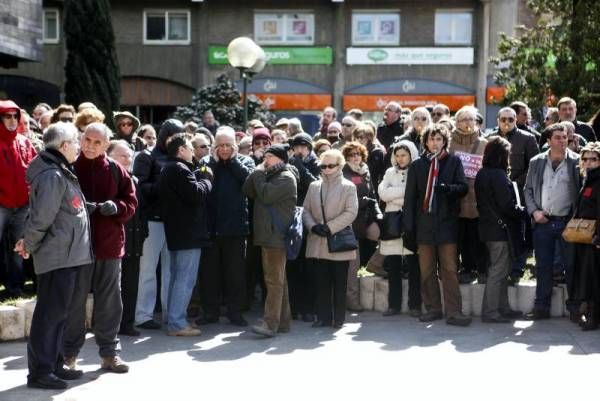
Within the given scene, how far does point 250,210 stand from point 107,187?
2836 millimetres

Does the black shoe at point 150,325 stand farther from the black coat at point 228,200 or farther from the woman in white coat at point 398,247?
the woman in white coat at point 398,247

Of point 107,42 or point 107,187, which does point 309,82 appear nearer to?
point 107,42

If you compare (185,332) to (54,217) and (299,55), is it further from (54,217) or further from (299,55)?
(299,55)

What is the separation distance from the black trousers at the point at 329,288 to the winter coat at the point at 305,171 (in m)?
0.88

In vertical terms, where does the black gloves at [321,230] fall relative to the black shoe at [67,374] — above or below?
above

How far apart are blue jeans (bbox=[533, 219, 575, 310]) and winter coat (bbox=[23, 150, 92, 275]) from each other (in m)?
5.17

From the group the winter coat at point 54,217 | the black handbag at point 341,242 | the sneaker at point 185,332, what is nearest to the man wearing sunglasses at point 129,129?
the sneaker at point 185,332

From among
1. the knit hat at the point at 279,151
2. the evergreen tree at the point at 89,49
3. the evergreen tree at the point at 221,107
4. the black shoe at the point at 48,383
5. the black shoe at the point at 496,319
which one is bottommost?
the black shoe at the point at 496,319

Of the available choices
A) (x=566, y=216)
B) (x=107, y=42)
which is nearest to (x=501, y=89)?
(x=107, y=42)

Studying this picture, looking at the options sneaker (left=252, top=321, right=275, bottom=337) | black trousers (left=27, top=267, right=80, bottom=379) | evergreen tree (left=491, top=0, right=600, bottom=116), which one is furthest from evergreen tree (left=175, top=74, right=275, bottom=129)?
black trousers (left=27, top=267, right=80, bottom=379)

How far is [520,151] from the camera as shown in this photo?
11.6m

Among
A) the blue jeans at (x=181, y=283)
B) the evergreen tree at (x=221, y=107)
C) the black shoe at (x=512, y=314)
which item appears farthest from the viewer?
the evergreen tree at (x=221, y=107)

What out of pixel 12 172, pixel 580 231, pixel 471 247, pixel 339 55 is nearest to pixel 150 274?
pixel 12 172

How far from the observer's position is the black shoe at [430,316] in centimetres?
1020
